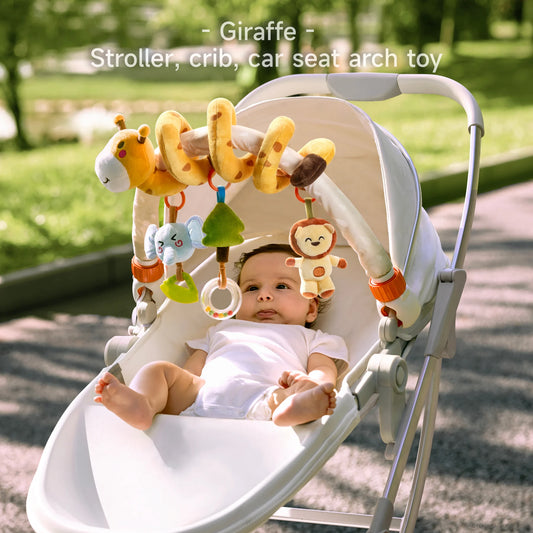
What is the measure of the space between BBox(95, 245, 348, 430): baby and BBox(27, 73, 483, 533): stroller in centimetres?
8

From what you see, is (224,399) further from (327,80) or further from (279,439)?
(327,80)

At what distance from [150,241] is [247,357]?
502 mm

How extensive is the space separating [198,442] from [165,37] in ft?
67.4

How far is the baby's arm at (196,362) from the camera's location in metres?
3.00

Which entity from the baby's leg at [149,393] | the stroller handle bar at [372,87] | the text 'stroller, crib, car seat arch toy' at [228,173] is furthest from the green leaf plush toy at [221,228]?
the stroller handle bar at [372,87]

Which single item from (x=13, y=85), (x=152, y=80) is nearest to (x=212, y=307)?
(x=13, y=85)

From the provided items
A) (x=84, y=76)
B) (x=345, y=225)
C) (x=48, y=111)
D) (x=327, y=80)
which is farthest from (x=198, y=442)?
(x=84, y=76)

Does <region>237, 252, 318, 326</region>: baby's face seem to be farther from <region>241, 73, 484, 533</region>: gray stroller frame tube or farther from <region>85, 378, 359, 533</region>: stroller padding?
<region>85, 378, 359, 533</region>: stroller padding

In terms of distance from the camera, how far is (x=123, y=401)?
2426 millimetres

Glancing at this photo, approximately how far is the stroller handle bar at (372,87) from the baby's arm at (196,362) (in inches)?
36.3

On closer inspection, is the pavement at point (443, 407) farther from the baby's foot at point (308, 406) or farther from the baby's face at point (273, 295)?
the baby's foot at point (308, 406)

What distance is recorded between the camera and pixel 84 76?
18.9 metres

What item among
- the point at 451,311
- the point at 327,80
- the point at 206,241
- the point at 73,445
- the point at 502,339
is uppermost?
the point at 327,80

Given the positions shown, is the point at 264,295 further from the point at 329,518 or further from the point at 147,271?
the point at 329,518
